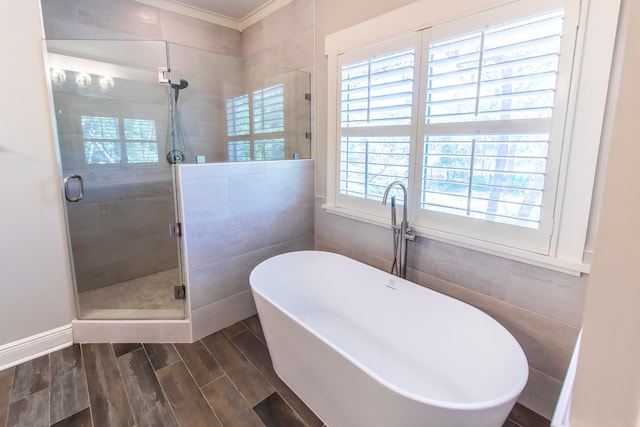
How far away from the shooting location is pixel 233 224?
2.39 meters

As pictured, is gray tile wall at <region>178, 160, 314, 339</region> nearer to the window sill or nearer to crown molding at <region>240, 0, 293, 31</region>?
the window sill

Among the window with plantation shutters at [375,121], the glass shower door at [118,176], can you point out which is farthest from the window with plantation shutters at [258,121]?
the window with plantation shutters at [375,121]

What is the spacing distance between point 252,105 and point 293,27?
76cm

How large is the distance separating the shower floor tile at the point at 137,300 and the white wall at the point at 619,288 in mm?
2421

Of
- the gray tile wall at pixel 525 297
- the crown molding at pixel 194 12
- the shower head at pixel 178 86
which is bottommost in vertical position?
the gray tile wall at pixel 525 297

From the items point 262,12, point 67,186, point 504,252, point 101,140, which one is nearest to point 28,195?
Answer: point 67,186

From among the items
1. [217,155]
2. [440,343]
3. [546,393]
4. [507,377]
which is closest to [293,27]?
[217,155]

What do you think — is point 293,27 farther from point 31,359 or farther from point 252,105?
point 31,359

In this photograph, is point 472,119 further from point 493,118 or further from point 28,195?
point 28,195

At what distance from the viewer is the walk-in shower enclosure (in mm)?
2355

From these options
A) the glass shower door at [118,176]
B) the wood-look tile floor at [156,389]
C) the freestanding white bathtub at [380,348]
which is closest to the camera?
the freestanding white bathtub at [380,348]

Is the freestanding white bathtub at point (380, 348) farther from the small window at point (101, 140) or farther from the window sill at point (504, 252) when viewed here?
the small window at point (101, 140)

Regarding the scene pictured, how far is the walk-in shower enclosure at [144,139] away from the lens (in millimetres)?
2355

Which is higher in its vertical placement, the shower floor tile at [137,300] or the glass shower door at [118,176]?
the glass shower door at [118,176]
